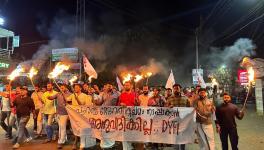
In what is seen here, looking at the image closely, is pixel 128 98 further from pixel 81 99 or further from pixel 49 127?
pixel 49 127

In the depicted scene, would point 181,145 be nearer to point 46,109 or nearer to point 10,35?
point 46,109

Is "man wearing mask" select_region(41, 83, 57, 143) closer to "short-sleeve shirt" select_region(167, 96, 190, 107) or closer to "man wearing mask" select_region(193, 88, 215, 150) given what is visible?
"short-sleeve shirt" select_region(167, 96, 190, 107)

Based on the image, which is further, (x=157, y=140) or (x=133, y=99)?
(x=133, y=99)

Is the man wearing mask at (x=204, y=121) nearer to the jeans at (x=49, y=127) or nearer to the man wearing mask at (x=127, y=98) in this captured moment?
the man wearing mask at (x=127, y=98)

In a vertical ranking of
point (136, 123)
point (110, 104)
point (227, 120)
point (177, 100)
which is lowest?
point (136, 123)

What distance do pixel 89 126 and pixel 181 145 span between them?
2547 mm

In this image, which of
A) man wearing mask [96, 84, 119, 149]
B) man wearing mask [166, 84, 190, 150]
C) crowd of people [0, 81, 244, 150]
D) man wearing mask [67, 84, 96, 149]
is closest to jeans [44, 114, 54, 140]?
crowd of people [0, 81, 244, 150]

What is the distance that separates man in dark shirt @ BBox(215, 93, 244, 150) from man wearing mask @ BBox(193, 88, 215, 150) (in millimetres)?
240

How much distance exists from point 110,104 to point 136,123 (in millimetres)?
1112

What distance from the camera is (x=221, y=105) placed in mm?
8047

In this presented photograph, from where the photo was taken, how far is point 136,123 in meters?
8.63

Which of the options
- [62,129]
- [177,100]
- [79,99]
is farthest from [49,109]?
[177,100]

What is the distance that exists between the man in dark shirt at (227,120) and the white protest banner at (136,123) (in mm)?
633

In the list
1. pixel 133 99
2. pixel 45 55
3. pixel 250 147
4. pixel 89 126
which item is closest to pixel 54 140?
pixel 89 126
